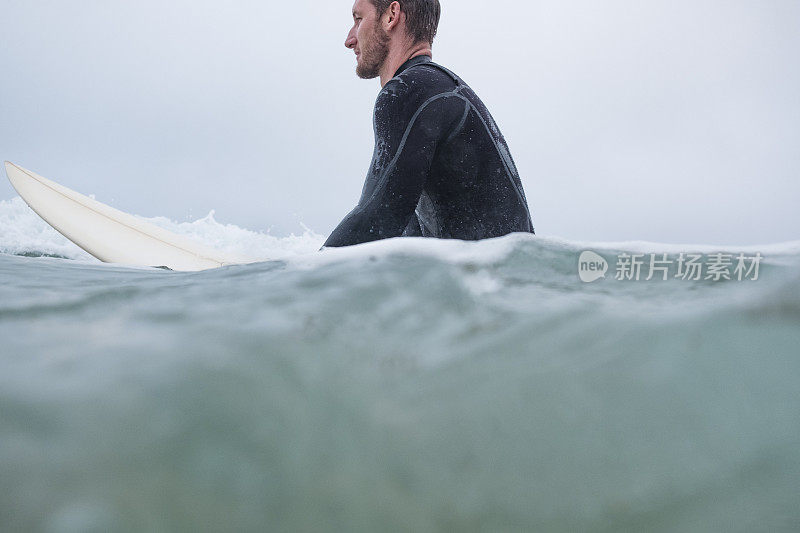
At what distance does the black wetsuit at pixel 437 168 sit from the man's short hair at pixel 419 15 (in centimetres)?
17

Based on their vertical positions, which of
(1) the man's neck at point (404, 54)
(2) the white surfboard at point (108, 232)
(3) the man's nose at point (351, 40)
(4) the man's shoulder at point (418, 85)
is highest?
(3) the man's nose at point (351, 40)

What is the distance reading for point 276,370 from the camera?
2.07 ft

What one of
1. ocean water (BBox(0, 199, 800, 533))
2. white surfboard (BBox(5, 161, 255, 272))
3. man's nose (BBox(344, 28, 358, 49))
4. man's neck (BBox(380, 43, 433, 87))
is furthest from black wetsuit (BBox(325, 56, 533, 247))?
white surfboard (BBox(5, 161, 255, 272))

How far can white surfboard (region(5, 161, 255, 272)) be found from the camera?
2689 mm

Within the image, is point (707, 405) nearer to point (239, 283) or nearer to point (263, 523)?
point (263, 523)

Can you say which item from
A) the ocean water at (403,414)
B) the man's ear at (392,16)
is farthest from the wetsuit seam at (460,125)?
the ocean water at (403,414)

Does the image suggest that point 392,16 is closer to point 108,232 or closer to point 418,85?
point 418,85

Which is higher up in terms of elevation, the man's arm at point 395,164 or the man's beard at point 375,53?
the man's beard at point 375,53

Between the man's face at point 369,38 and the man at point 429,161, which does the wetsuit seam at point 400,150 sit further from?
the man's face at point 369,38

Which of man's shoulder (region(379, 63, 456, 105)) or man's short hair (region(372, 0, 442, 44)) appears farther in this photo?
man's short hair (region(372, 0, 442, 44))

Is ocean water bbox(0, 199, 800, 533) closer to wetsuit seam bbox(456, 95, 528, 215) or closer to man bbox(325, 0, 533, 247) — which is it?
man bbox(325, 0, 533, 247)

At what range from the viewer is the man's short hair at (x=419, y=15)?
1985mm

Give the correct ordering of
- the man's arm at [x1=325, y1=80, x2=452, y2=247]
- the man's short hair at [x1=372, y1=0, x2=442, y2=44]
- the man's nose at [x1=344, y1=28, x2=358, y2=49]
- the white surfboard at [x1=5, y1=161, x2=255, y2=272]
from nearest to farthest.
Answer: the man's arm at [x1=325, y1=80, x2=452, y2=247] < the man's short hair at [x1=372, y1=0, x2=442, y2=44] < the man's nose at [x1=344, y1=28, x2=358, y2=49] < the white surfboard at [x1=5, y1=161, x2=255, y2=272]

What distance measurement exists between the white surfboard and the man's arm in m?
1.02
